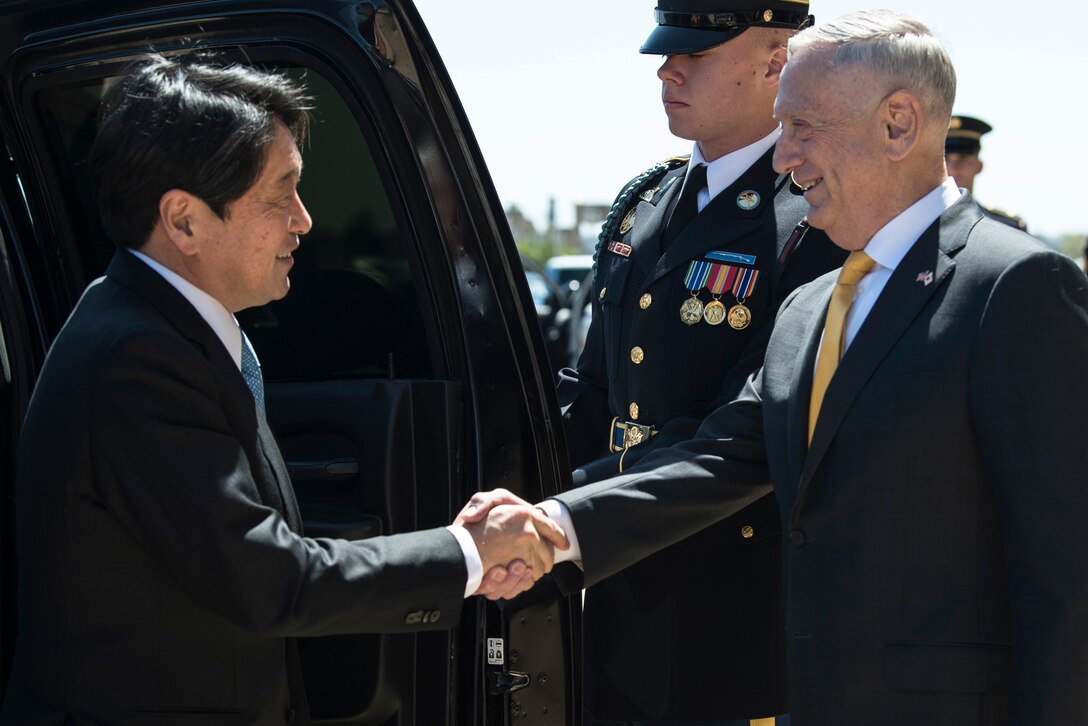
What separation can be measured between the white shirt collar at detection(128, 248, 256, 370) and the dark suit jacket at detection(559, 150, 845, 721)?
3.11ft

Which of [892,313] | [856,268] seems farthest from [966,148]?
[892,313]

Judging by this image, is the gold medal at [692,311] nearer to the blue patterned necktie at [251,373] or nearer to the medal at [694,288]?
the medal at [694,288]

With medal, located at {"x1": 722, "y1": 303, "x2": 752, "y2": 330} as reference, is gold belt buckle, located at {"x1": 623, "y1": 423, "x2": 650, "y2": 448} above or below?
below

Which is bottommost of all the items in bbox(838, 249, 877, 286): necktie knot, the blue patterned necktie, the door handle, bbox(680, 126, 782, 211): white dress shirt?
the door handle

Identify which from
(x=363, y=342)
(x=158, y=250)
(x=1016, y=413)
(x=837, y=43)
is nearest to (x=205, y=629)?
(x=158, y=250)

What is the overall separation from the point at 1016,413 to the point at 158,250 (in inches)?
49.7

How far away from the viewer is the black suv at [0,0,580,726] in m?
2.25

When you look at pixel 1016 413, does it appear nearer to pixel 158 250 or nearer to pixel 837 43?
pixel 837 43

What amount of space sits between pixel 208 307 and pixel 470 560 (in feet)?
1.87

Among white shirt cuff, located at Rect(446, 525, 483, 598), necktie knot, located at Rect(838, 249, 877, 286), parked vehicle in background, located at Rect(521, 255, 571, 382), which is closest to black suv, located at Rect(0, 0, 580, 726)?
white shirt cuff, located at Rect(446, 525, 483, 598)

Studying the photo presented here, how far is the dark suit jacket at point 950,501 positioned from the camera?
5.82ft

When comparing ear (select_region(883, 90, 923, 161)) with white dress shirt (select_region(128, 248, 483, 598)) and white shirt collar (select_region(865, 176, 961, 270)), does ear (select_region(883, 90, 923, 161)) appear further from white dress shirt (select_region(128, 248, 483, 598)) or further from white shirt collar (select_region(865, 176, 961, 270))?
white dress shirt (select_region(128, 248, 483, 598))

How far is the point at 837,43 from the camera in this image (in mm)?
2041

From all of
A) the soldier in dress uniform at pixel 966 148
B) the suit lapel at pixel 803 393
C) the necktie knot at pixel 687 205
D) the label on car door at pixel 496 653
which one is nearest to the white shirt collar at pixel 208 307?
the label on car door at pixel 496 653
